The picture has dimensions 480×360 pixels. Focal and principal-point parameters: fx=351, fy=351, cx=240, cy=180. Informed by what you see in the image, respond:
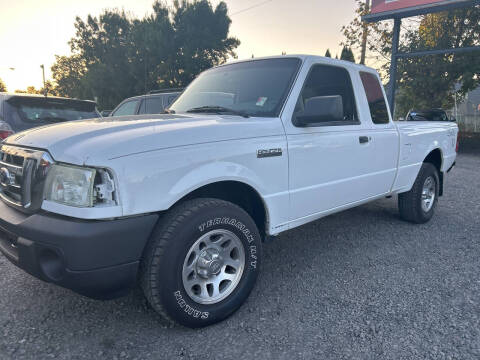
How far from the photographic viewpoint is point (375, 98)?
3863 millimetres

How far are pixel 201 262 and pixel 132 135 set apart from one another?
36.8 inches

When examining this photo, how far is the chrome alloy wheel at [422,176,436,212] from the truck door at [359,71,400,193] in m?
1.06

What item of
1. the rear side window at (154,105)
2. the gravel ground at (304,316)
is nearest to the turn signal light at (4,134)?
the gravel ground at (304,316)

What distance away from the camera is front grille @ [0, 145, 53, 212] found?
6.64ft

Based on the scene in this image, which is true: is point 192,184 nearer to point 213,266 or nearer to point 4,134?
point 213,266

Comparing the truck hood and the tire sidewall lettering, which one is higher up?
the truck hood

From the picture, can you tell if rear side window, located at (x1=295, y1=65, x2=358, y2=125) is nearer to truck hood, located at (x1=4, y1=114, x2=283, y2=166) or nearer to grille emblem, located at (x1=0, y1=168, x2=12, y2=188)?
truck hood, located at (x1=4, y1=114, x2=283, y2=166)

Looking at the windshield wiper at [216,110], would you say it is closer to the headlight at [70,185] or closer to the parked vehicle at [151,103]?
the headlight at [70,185]

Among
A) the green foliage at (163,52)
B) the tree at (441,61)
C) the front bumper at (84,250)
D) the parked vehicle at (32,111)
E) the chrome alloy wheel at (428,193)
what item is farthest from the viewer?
the green foliage at (163,52)

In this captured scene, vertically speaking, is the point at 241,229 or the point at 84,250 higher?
the point at 84,250

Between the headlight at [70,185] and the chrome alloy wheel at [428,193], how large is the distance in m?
4.35

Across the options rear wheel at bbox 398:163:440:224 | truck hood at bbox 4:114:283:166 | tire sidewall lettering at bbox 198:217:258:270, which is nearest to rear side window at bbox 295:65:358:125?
truck hood at bbox 4:114:283:166

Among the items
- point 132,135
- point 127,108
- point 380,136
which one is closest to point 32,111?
point 127,108

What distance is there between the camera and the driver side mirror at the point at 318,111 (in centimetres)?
270
